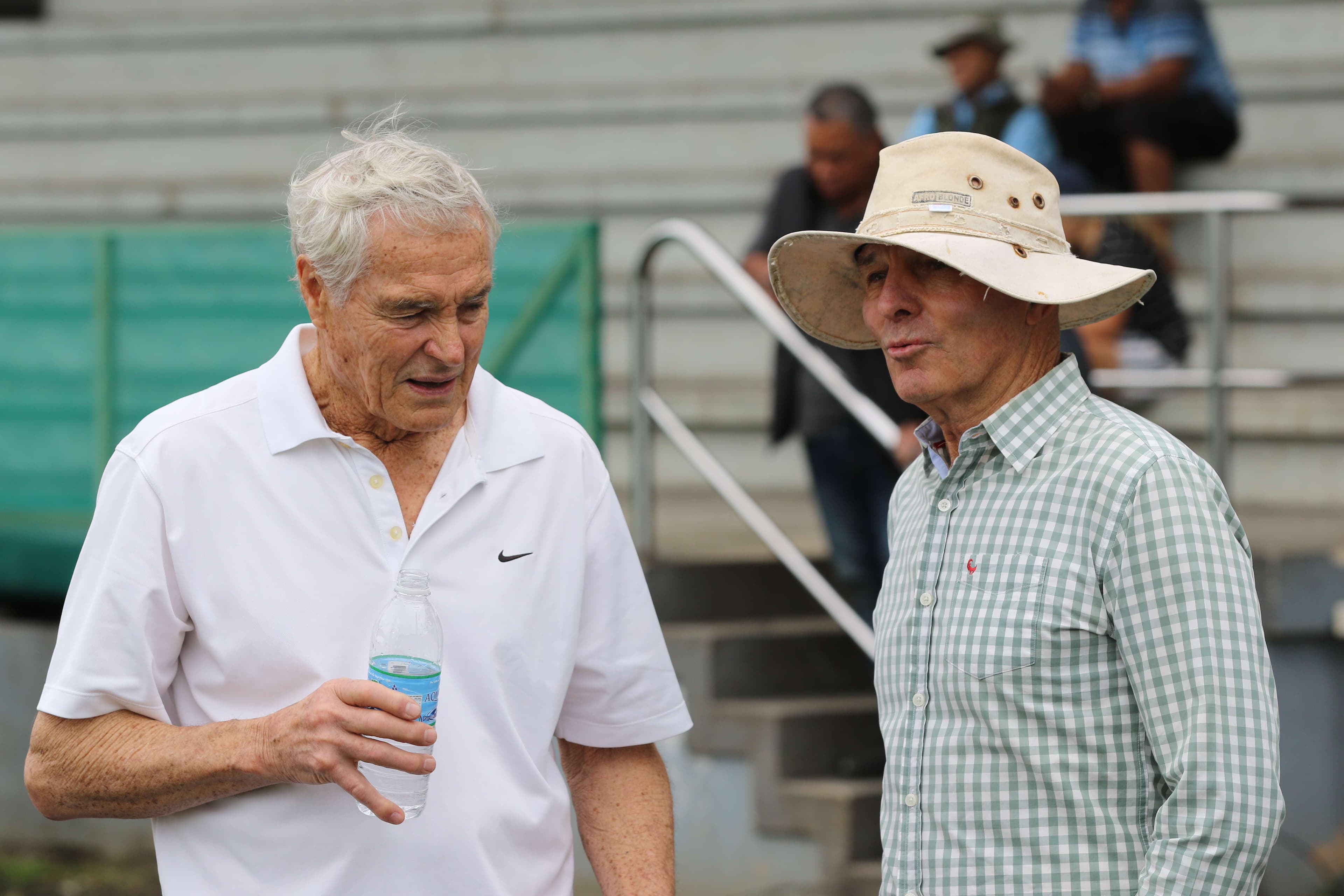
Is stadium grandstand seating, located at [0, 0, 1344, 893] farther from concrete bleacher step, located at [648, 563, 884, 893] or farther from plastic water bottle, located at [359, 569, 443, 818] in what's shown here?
plastic water bottle, located at [359, 569, 443, 818]

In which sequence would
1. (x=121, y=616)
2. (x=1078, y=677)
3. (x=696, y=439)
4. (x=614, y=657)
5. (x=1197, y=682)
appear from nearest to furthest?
1. (x=1197, y=682)
2. (x=1078, y=677)
3. (x=121, y=616)
4. (x=614, y=657)
5. (x=696, y=439)

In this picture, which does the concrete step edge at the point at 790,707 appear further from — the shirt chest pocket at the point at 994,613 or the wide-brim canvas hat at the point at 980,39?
the shirt chest pocket at the point at 994,613

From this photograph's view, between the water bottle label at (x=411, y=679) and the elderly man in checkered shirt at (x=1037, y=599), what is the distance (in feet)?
2.17

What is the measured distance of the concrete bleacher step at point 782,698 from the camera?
509 cm

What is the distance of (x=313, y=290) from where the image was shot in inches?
94.0

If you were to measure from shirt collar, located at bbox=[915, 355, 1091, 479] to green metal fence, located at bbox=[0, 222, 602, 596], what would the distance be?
3.65m

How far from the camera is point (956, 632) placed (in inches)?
86.0

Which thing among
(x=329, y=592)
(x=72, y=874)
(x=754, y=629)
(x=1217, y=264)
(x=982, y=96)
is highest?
(x=982, y=96)

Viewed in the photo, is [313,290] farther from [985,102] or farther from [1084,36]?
[1084,36]

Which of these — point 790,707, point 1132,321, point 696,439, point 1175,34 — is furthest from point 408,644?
point 1175,34

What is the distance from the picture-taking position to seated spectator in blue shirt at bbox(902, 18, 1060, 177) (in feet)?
20.2

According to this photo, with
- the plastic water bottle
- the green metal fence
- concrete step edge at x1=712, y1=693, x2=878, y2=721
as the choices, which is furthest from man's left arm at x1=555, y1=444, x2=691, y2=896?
the green metal fence

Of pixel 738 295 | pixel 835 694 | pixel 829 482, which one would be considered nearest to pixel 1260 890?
pixel 835 694

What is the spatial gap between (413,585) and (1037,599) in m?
0.84
